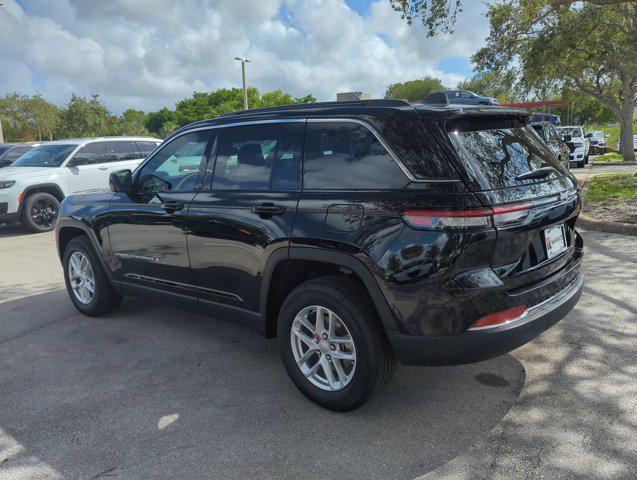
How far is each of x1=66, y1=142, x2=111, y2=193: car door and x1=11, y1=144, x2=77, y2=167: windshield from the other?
0.23 metres

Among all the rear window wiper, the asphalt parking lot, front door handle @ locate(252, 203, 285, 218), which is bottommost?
the asphalt parking lot

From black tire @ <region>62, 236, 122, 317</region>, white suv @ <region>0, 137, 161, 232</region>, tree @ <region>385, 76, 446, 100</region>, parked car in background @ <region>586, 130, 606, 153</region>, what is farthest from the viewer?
tree @ <region>385, 76, 446, 100</region>

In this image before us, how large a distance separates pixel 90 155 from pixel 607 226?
9859 millimetres

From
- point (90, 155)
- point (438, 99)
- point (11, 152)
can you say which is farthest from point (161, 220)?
point (11, 152)

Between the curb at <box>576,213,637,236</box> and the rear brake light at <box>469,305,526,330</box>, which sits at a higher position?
the rear brake light at <box>469,305,526,330</box>

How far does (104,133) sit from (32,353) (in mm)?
58926

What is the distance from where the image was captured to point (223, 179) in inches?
146

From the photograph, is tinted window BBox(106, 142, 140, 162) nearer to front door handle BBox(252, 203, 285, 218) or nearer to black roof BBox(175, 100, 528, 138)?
black roof BBox(175, 100, 528, 138)

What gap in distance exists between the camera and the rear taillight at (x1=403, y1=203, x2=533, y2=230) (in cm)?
256

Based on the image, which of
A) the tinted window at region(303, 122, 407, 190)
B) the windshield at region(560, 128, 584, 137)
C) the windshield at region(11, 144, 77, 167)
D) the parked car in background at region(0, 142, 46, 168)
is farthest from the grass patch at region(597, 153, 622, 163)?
the tinted window at region(303, 122, 407, 190)

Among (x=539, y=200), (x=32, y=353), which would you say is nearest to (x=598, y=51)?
(x=539, y=200)

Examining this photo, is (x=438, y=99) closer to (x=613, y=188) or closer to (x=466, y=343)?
(x=466, y=343)

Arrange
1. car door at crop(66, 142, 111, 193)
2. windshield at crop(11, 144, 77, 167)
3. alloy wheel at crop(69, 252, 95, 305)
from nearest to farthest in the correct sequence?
alloy wheel at crop(69, 252, 95, 305) → car door at crop(66, 142, 111, 193) → windshield at crop(11, 144, 77, 167)

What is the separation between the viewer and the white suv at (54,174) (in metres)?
9.88
